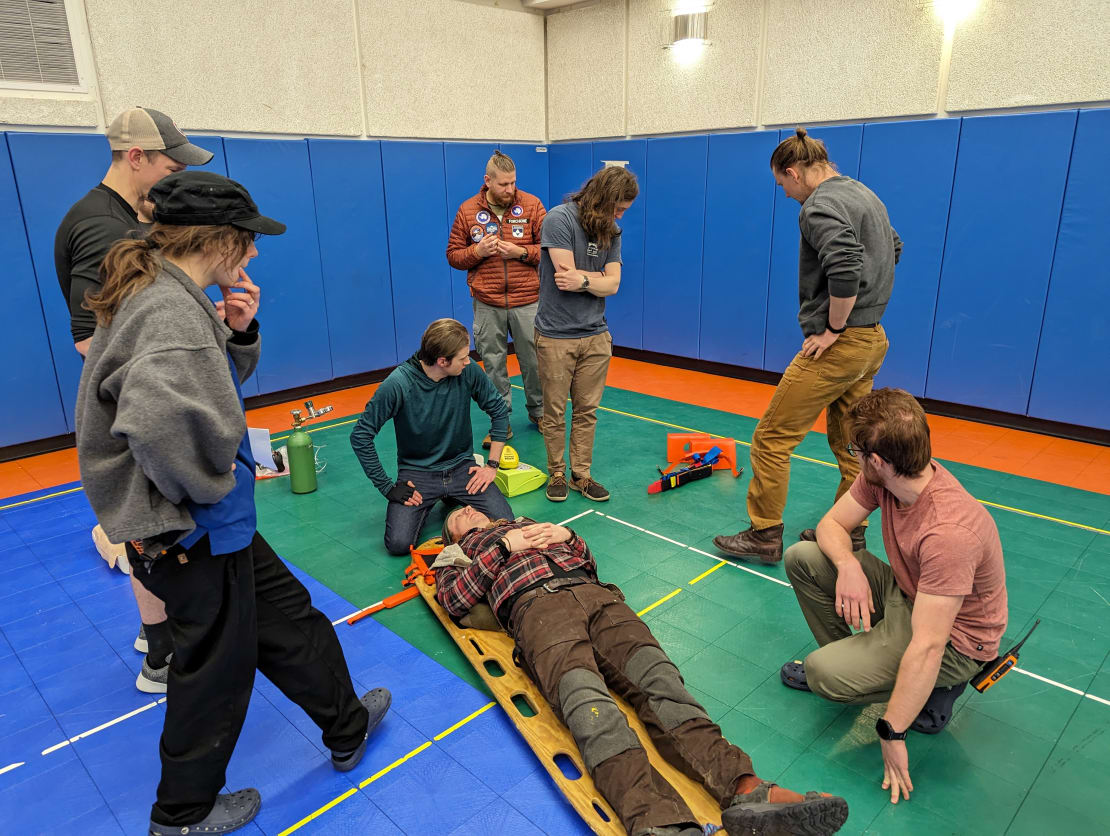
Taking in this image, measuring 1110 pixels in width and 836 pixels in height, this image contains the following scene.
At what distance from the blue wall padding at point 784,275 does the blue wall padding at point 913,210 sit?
325mm

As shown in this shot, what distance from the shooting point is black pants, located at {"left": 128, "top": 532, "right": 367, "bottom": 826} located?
175 cm

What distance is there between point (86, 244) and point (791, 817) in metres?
2.70

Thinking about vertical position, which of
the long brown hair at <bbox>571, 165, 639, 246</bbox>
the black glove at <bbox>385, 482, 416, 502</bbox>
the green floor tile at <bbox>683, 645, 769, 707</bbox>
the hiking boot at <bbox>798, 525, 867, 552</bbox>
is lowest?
the green floor tile at <bbox>683, 645, 769, 707</bbox>

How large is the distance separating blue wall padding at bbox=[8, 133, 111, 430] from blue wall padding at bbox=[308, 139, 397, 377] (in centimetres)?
181

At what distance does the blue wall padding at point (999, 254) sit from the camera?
504cm

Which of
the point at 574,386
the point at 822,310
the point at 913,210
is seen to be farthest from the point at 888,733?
the point at 913,210

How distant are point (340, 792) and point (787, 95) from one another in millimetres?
6322

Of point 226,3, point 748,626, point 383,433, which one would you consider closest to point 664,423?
point 383,433

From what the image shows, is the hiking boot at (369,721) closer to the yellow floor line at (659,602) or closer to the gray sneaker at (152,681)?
the gray sneaker at (152,681)

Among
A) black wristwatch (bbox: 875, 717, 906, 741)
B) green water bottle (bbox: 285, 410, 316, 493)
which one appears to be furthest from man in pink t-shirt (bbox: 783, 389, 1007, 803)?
green water bottle (bbox: 285, 410, 316, 493)

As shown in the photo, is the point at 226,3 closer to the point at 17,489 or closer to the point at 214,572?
the point at 17,489

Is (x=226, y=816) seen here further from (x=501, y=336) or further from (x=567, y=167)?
(x=567, y=167)

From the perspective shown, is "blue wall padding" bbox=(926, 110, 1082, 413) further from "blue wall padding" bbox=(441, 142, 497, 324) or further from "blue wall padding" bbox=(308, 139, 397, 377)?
"blue wall padding" bbox=(308, 139, 397, 377)

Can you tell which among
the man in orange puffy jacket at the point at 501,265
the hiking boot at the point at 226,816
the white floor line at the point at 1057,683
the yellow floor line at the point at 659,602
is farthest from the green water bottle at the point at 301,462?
the white floor line at the point at 1057,683
